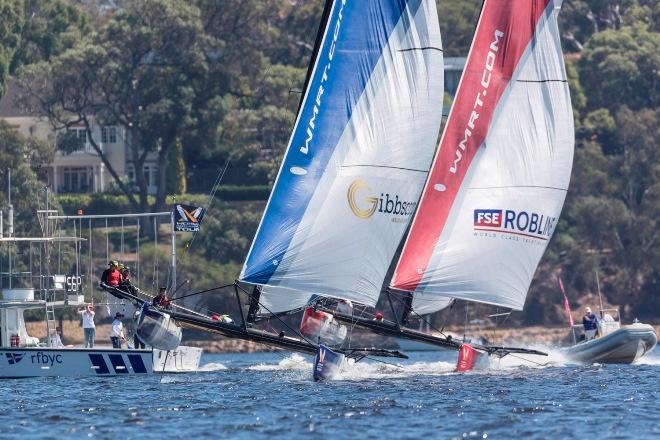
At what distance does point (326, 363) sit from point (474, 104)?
25.8 ft

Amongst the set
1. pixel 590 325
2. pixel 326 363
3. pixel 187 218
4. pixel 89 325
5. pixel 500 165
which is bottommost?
pixel 590 325

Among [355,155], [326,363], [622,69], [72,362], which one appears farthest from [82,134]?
[326,363]

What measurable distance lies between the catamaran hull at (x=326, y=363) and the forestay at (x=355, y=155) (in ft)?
3.96

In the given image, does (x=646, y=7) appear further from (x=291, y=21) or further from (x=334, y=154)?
(x=334, y=154)

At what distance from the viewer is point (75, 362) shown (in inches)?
1500

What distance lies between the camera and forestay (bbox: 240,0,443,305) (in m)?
33.3

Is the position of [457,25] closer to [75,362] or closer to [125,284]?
[75,362]

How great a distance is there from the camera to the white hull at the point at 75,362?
37.9m

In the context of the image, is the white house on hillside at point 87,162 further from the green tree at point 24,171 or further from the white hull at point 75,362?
the white hull at point 75,362

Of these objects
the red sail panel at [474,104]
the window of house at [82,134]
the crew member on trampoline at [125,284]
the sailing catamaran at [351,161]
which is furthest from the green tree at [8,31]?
the sailing catamaran at [351,161]

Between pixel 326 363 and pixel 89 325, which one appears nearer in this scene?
pixel 326 363

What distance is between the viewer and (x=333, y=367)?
3406 cm

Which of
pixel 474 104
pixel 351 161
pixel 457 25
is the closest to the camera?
pixel 351 161

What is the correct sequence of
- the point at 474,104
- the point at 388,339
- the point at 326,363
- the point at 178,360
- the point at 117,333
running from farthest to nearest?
the point at 388,339 → the point at 178,360 → the point at 117,333 → the point at 474,104 → the point at 326,363
